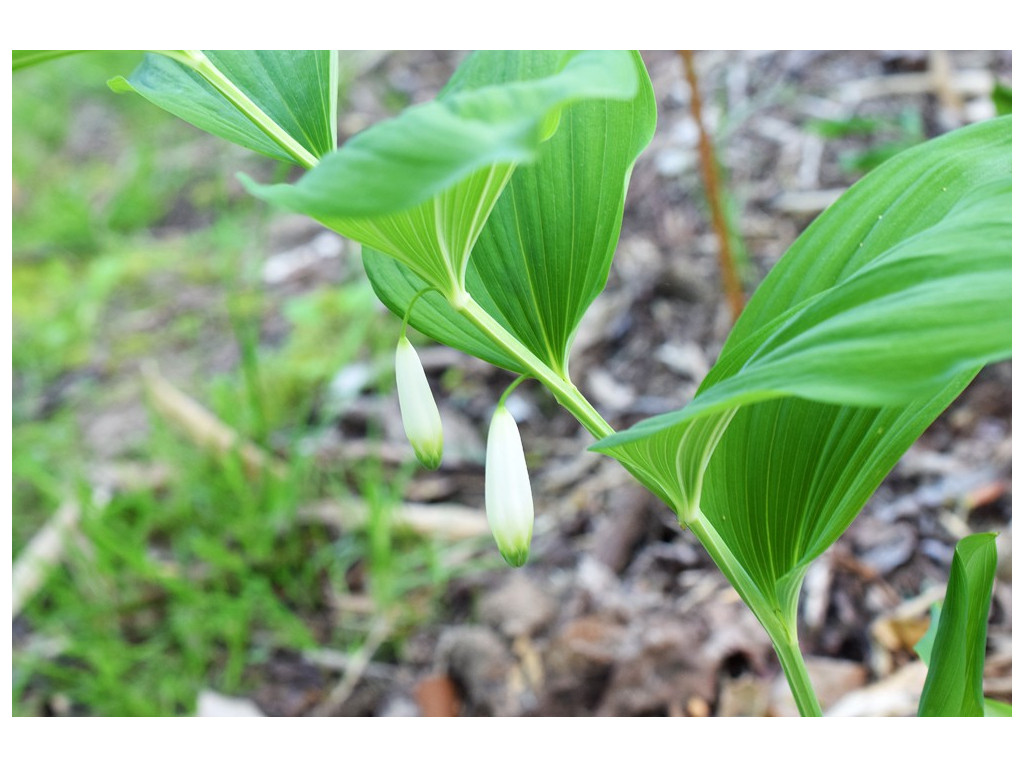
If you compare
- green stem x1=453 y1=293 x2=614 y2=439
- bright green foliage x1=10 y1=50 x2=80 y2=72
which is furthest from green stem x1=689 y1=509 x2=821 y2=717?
bright green foliage x1=10 y1=50 x2=80 y2=72

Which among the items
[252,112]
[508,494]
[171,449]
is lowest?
[171,449]

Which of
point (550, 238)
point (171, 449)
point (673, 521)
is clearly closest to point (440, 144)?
point (550, 238)

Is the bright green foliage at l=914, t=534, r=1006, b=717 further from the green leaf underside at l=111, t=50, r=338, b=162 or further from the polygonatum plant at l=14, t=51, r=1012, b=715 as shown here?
the green leaf underside at l=111, t=50, r=338, b=162

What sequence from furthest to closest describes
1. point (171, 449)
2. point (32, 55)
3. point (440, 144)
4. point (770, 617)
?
point (171, 449), point (770, 617), point (32, 55), point (440, 144)

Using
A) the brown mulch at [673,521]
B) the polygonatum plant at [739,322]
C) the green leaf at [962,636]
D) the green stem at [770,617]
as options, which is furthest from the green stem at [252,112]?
the brown mulch at [673,521]

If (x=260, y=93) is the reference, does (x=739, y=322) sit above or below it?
below

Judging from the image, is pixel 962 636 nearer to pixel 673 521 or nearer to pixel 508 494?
pixel 508 494
